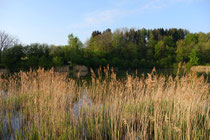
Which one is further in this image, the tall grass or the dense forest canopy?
the dense forest canopy

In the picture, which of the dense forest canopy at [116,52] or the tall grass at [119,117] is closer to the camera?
the tall grass at [119,117]

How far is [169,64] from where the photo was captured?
4966 cm

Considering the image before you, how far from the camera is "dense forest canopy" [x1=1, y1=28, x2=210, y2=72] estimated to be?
26.5 meters

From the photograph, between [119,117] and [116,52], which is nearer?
[119,117]

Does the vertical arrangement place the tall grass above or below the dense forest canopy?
below

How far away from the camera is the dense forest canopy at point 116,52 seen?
87.0 feet

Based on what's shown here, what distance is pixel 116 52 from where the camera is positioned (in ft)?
165

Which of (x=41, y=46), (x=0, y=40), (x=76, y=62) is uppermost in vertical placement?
(x=0, y=40)

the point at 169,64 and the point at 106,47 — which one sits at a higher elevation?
the point at 106,47

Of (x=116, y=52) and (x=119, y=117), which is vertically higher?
(x=116, y=52)

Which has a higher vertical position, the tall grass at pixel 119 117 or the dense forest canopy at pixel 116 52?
the dense forest canopy at pixel 116 52

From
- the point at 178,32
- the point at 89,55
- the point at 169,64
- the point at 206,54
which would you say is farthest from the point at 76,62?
the point at 178,32

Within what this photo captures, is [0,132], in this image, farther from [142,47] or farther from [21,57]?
[142,47]

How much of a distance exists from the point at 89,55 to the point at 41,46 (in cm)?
1298
